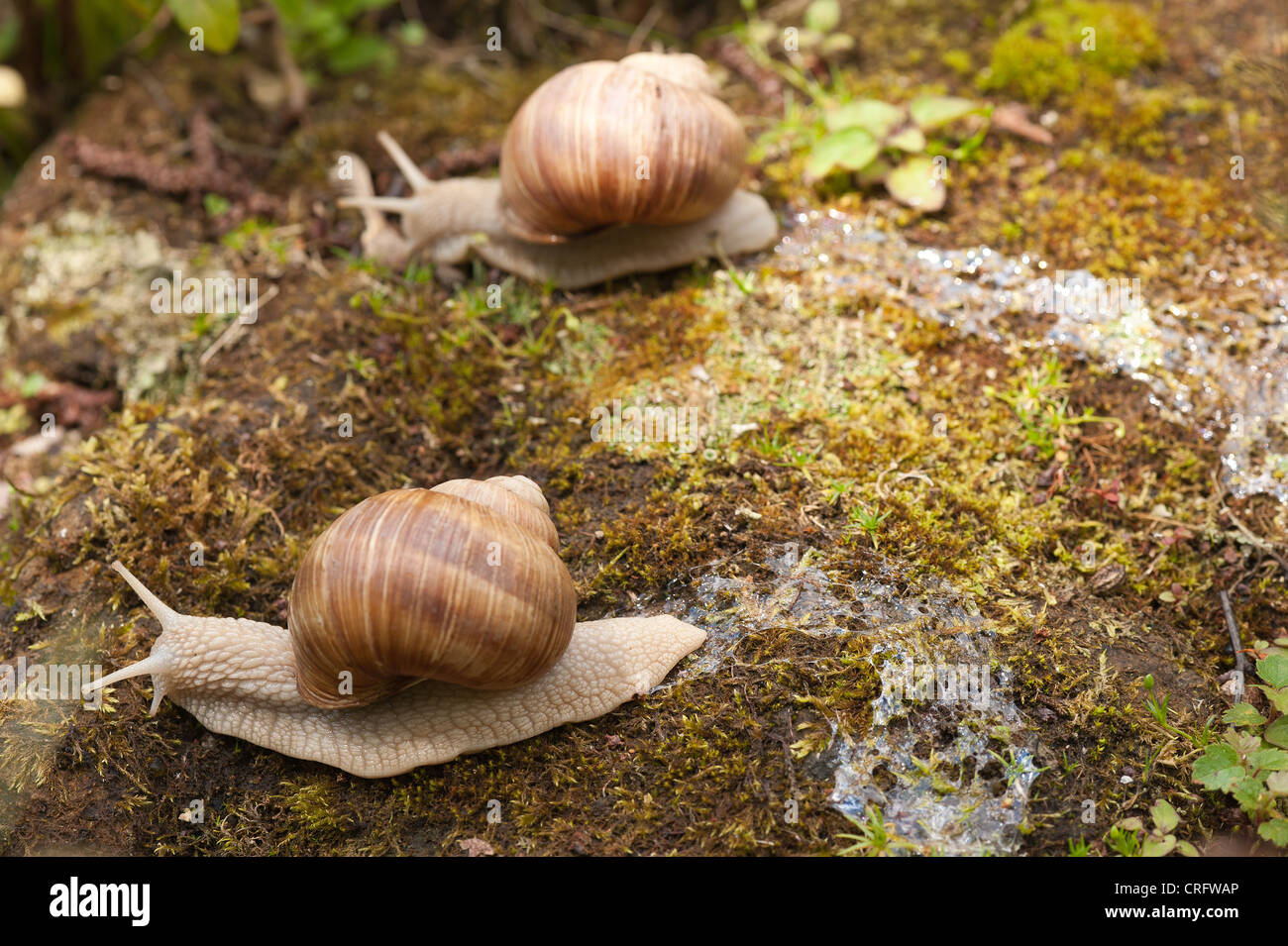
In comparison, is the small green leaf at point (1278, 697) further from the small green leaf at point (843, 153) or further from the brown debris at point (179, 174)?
the brown debris at point (179, 174)

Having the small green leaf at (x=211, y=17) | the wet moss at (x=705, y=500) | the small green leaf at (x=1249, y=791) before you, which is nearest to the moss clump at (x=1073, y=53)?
the wet moss at (x=705, y=500)

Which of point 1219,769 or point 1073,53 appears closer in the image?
point 1219,769

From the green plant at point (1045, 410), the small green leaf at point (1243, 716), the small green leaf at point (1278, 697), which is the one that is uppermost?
the green plant at point (1045, 410)

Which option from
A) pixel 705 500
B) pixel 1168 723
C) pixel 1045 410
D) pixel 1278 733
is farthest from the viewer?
pixel 1045 410

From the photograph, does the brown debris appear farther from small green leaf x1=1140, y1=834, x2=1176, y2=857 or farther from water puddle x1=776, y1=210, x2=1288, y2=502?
small green leaf x1=1140, y1=834, x2=1176, y2=857

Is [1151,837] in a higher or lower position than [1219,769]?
lower

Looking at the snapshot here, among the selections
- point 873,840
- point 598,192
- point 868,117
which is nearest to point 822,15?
point 868,117

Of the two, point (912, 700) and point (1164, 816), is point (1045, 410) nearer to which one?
point (912, 700)
